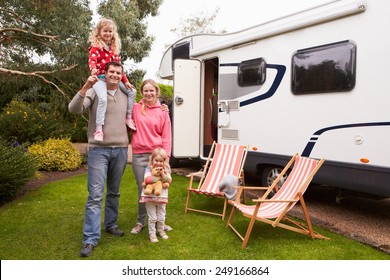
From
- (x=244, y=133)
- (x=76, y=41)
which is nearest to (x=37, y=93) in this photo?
(x=76, y=41)

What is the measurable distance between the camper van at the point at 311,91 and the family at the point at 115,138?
2.06 m

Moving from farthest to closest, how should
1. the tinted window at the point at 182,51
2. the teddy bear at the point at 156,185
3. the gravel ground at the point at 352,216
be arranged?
the tinted window at the point at 182,51, the gravel ground at the point at 352,216, the teddy bear at the point at 156,185

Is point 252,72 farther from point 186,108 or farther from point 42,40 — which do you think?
point 42,40

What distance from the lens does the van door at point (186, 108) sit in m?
6.70

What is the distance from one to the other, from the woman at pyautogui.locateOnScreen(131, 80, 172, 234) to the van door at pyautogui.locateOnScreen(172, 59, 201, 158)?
9.54 feet

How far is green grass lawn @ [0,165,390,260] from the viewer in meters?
3.41

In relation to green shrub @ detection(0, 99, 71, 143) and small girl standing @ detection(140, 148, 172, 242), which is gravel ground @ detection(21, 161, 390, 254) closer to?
small girl standing @ detection(140, 148, 172, 242)

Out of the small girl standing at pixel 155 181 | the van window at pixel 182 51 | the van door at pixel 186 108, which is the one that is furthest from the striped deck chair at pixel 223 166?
the van window at pixel 182 51

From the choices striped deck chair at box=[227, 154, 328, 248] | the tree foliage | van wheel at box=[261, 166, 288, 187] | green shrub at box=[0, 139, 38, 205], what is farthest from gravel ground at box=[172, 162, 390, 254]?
the tree foliage

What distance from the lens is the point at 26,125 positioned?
8359 millimetres

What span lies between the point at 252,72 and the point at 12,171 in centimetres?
393

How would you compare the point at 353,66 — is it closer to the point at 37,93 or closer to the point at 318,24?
the point at 318,24

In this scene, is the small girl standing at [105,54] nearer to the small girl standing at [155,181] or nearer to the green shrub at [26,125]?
the small girl standing at [155,181]
